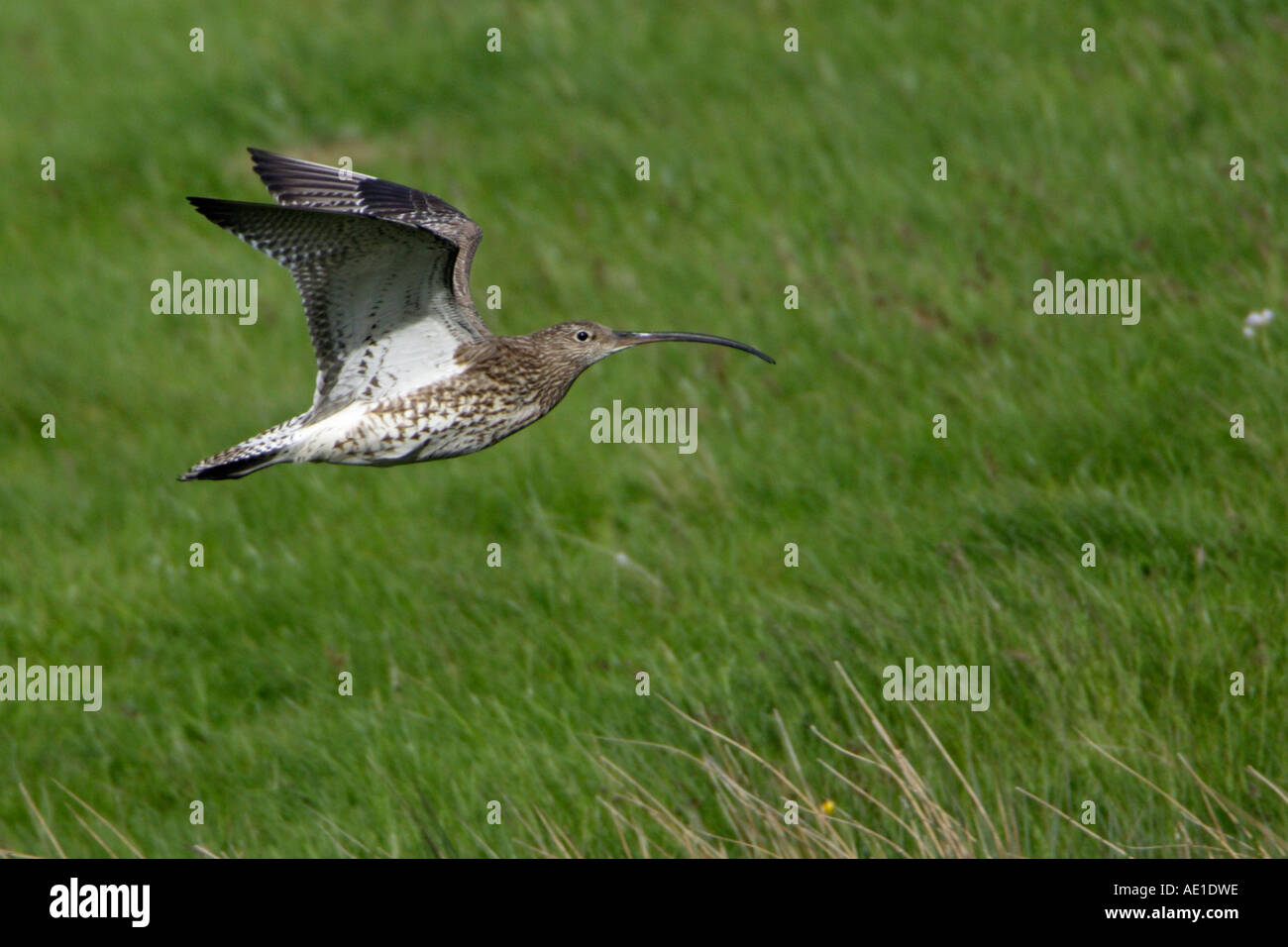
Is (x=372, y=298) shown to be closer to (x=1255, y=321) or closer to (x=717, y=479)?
(x=717, y=479)

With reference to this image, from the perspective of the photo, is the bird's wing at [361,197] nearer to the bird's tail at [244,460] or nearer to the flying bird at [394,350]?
the flying bird at [394,350]

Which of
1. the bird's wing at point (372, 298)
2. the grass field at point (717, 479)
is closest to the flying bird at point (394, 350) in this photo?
the bird's wing at point (372, 298)

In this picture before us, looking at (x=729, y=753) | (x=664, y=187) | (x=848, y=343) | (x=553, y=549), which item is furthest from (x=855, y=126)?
(x=729, y=753)

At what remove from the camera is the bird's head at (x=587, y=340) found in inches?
265

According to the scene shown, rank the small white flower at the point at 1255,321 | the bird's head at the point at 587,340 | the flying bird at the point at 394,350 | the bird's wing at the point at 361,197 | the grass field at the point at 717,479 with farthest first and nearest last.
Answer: the small white flower at the point at 1255,321 < the bird's wing at the point at 361,197 < the bird's head at the point at 587,340 < the grass field at the point at 717,479 < the flying bird at the point at 394,350

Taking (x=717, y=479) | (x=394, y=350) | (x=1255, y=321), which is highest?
(x=1255, y=321)

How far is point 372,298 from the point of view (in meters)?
6.48

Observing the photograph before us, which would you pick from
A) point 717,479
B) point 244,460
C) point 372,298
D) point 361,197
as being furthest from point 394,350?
point 717,479

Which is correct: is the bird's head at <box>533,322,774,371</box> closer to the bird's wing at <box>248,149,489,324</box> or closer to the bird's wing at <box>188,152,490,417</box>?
the bird's wing at <box>188,152,490,417</box>

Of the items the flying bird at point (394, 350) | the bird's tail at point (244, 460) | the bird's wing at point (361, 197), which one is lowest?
the bird's tail at point (244, 460)

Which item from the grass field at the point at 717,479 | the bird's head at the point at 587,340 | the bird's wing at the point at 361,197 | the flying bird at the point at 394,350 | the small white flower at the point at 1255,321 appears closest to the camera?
the flying bird at the point at 394,350

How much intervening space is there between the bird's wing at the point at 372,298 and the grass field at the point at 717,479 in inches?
61.2

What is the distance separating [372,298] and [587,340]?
956mm

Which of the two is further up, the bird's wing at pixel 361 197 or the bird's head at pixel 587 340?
the bird's wing at pixel 361 197
